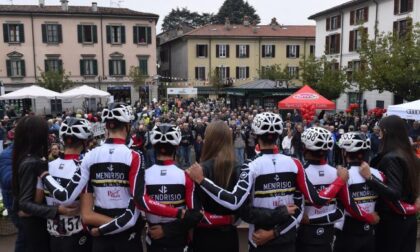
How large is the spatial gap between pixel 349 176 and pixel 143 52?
4224cm

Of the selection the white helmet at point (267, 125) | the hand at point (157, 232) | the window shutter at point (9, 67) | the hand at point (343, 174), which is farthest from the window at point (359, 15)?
the hand at point (157, 232)

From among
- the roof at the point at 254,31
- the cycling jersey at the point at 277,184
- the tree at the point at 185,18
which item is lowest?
the cycling jersey at the point at 277,184

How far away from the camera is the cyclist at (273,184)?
137 inches

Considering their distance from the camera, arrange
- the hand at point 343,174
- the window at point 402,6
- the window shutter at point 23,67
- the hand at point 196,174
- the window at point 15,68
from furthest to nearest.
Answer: the window shutter at point 23,67 < the window at point 15,68 < the window at point 402,6 < the hand at point 343,174 < the hand at point 196,174

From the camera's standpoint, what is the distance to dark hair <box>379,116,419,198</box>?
395 centimetres

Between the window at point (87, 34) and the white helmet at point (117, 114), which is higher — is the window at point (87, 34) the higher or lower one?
the higher one

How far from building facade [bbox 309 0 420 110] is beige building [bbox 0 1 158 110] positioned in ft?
66.1

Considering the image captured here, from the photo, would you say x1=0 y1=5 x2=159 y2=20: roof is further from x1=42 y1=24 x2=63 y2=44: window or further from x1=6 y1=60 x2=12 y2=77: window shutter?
x1=6 y1=60 x2=12 y2=77: window shutter

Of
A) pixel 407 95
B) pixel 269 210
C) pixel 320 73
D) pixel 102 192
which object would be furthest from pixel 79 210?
pixel 320 73

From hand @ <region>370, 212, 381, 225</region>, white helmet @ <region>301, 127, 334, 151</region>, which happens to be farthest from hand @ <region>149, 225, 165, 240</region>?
hand @ <region>370, 212, 381, 225</region>

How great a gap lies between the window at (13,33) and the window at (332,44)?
110ft

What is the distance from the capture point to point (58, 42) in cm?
4144

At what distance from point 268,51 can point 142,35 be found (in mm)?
18320

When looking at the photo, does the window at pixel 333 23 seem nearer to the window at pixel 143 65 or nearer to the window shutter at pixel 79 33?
the window at pixel 143 65
